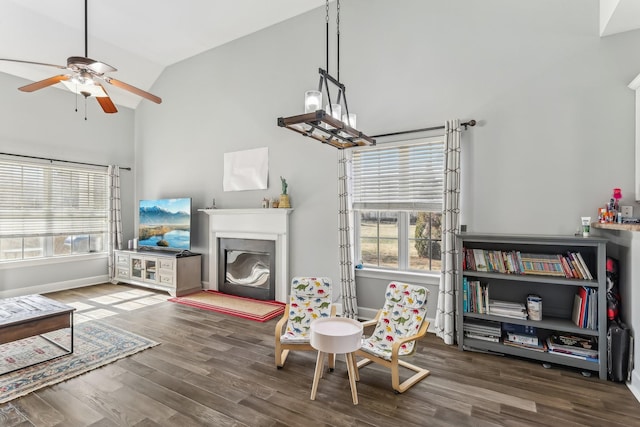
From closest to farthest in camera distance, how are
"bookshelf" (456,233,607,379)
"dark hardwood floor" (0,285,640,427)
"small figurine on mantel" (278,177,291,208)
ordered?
1. "dark hardwood floor" (0,285,640,427)
2. "bookshelf" (456,233,607,379)
3. "small figurine on mantel" (278,177,291,208)

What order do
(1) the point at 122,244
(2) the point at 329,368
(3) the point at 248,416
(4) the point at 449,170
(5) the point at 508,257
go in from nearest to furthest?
1. (3) the point at 248,416
2. (2) the point at 329,368
3. (5) the point at 508,257
4. (4) the point at 449,170
5. (1) the point at 122,244

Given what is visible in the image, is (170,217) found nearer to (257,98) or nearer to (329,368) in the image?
(257,98)

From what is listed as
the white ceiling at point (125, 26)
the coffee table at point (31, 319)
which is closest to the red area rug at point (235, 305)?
the coffee table at point (31, 319)

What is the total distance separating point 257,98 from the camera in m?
5.09

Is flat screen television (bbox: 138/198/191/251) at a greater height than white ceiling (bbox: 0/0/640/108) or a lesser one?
lesser

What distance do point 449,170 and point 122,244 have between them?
6190 mm

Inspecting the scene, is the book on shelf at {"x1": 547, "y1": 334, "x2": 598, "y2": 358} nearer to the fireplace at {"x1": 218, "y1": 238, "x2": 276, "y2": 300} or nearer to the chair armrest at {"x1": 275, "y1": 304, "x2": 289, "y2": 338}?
the chair armrest at {"x1": 275, "y1": 304, "x2": 289, "y2": 338}

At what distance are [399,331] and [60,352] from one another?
10.6 feet

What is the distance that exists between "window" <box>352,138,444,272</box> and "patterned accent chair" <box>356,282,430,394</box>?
1085 mm

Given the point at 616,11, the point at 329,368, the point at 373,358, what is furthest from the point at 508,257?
the point at 616,11

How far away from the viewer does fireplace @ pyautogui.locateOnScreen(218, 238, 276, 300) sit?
4949 mm

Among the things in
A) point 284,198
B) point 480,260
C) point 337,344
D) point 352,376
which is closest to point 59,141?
point 284,198

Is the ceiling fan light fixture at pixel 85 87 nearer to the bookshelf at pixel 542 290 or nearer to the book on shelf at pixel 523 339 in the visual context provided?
the bookshelf at pixel 542 290

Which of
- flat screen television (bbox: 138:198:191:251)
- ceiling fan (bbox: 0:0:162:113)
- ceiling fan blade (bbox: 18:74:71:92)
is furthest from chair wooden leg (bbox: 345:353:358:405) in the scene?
flat screen television (bbox: 138:198:191:251)
